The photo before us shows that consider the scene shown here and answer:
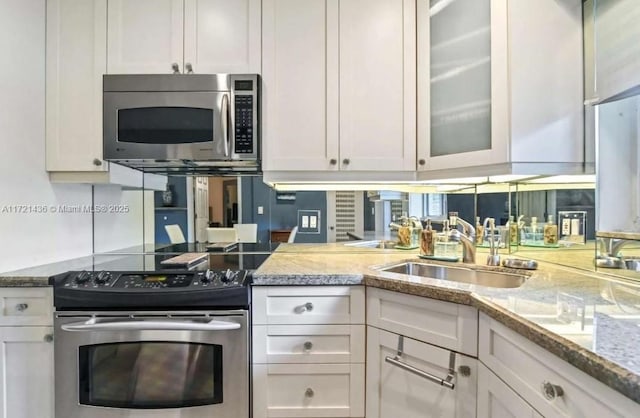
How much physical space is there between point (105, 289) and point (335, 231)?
124 cm

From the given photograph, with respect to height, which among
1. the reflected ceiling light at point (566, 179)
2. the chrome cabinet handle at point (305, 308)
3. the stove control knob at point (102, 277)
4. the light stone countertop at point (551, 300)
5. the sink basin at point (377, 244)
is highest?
the reflected ceiling light at point (566, 179)

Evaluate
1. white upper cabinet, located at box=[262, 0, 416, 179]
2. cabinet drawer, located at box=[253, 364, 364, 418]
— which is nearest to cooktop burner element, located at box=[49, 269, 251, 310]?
cabinet drawer, located at box=[253, 364, 364, 418]

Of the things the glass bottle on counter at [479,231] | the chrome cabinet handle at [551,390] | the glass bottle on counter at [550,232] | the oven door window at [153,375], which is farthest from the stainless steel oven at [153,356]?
the glass bottle on counter at [550,232]

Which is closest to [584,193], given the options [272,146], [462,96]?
[462,96]

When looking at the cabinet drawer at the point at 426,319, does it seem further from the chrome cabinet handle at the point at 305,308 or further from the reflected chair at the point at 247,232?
the reflected chair at the point at 247,232

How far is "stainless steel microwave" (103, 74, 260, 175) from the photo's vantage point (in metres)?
1.71

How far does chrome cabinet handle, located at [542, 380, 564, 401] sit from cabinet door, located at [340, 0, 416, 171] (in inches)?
48.3

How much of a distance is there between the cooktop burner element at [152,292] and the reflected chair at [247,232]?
0.68m

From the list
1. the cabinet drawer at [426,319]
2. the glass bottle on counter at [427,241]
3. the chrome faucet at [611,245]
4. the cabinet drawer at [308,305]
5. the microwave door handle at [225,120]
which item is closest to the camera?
the cabinet drawer at [426,319]

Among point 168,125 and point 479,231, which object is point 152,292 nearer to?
point 168,125

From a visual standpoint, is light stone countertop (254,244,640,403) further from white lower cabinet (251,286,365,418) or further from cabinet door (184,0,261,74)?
cabinet door (184,0,261,74)

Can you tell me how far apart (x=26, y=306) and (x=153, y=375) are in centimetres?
62

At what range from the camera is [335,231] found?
7.12 ft

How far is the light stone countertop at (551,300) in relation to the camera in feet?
2.13
